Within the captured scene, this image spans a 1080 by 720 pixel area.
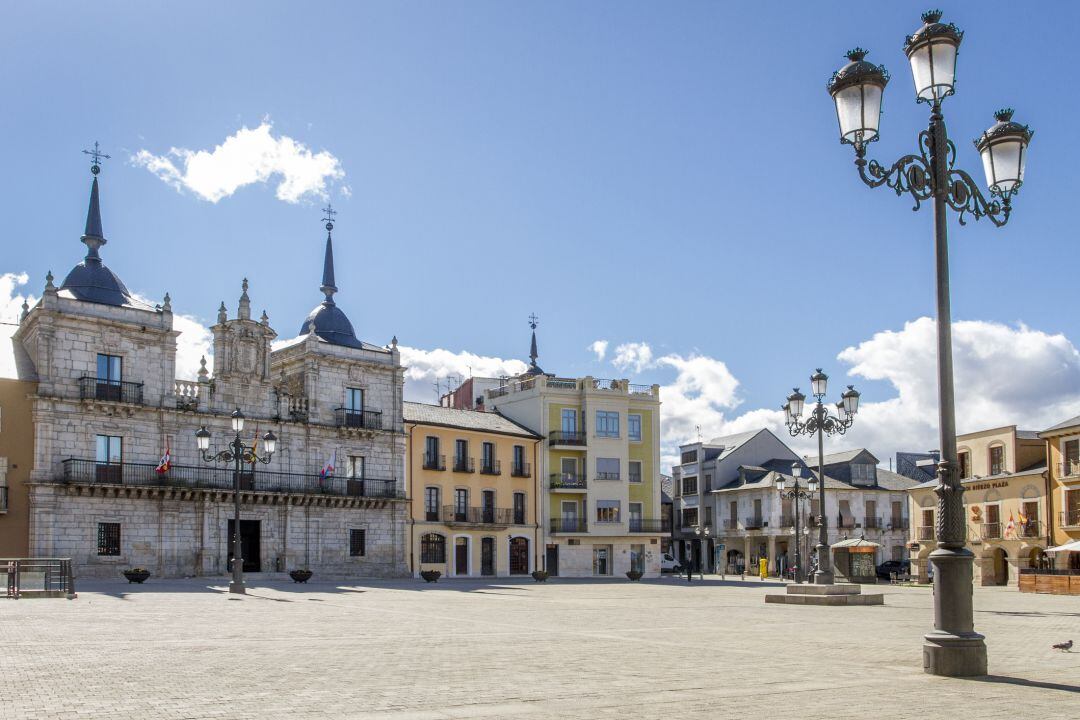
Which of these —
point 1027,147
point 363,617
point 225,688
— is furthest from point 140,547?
point 1027,147

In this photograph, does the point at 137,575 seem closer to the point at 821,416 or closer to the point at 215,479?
the point at 215,479

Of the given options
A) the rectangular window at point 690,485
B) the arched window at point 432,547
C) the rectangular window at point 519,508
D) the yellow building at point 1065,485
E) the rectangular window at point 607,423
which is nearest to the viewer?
the yellow building at point 1065,485

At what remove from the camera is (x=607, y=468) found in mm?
64312

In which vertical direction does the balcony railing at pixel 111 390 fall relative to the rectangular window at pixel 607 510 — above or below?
above

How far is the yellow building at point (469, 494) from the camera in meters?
57.2

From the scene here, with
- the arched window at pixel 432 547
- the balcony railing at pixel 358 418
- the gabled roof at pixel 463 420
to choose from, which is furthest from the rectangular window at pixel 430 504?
the balcony railing at pixel 358 418

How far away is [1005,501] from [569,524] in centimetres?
2403

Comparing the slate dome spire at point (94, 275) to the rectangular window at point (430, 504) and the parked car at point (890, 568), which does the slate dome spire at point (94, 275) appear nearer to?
the rectangular window at point (430, 504)

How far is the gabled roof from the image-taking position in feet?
192

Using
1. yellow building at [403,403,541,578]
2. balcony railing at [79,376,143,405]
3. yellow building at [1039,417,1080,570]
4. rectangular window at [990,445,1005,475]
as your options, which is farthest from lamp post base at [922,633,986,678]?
yellow building at [403,403,541,578]

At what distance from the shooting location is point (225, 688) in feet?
31.7

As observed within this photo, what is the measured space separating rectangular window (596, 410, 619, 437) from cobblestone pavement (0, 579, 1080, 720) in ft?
139

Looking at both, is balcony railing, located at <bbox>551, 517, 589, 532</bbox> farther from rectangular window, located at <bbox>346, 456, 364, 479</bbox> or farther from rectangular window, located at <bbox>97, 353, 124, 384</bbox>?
rectangular window, located at <bbox>97, 353, 124, 384</bbox>

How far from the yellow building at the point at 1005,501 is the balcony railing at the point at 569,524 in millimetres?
19193
